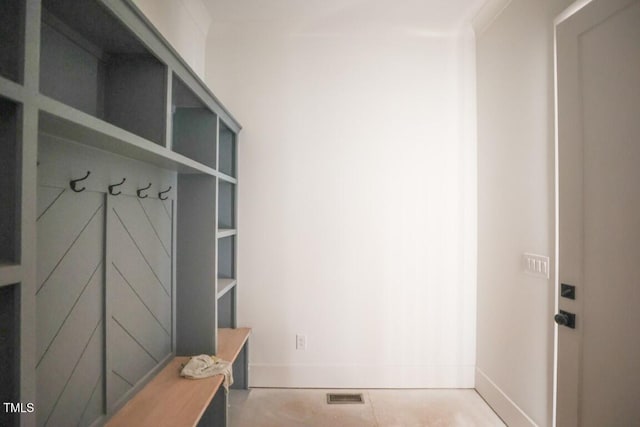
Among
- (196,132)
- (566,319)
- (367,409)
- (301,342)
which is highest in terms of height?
(196,132)

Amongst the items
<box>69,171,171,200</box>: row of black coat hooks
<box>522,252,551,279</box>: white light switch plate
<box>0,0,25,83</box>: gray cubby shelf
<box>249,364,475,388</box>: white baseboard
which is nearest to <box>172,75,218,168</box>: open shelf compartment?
<box>69,171,171,200</box>: row of black coat hooks

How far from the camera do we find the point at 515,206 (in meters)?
1.91

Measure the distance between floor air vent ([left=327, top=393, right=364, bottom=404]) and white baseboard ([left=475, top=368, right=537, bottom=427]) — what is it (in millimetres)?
962

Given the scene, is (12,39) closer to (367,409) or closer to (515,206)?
(515,206)

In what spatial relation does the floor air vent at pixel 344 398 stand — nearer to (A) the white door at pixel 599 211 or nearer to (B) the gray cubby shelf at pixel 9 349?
(A) the white door at pixel 599 211

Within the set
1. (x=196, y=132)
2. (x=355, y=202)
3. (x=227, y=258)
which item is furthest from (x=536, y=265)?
(x=196, y=132)

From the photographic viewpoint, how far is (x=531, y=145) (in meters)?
1.76

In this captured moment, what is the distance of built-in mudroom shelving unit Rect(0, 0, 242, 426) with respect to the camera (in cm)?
67

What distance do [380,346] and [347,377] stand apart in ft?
1.22

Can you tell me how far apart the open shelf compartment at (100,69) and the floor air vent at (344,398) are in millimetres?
2158

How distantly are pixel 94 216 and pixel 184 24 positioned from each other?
164 cm

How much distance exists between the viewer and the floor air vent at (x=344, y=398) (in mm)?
2197

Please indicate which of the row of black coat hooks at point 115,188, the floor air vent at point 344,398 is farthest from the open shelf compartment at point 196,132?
the floor air vent at point 344,398

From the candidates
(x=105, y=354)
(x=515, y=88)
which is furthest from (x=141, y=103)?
(x=515, y=88)
